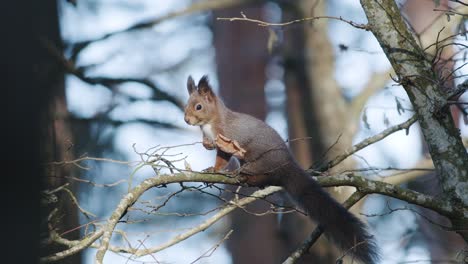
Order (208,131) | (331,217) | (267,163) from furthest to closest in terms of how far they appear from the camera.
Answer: (208,131) < (267,163) < (331,217)

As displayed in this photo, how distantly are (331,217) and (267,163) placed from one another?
0.65 m

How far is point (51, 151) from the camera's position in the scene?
390 centimetres

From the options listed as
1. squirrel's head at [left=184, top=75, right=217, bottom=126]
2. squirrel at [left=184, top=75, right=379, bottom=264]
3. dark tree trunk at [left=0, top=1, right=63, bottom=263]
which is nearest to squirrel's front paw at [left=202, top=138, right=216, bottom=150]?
squirrel at [left=184, top=75, right=379, bottom=264]

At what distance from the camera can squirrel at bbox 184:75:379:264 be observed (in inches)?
147

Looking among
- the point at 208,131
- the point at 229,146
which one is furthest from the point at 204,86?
the point at 229,146

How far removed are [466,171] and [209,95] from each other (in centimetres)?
184

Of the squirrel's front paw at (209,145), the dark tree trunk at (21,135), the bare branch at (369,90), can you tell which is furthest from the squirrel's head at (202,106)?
the dark tree trunk at (21,135)

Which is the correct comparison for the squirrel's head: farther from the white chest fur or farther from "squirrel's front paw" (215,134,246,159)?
"squirrel's front paw" (215,134,246,159)

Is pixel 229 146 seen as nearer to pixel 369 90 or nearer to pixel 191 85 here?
pixel 191 85

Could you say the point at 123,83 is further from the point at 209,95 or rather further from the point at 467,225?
the point at 467,225

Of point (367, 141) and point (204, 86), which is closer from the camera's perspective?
point (367, 141)

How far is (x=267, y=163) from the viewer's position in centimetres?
434

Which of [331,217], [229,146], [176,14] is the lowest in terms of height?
[331,217]

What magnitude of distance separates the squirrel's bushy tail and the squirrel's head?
75 cm
